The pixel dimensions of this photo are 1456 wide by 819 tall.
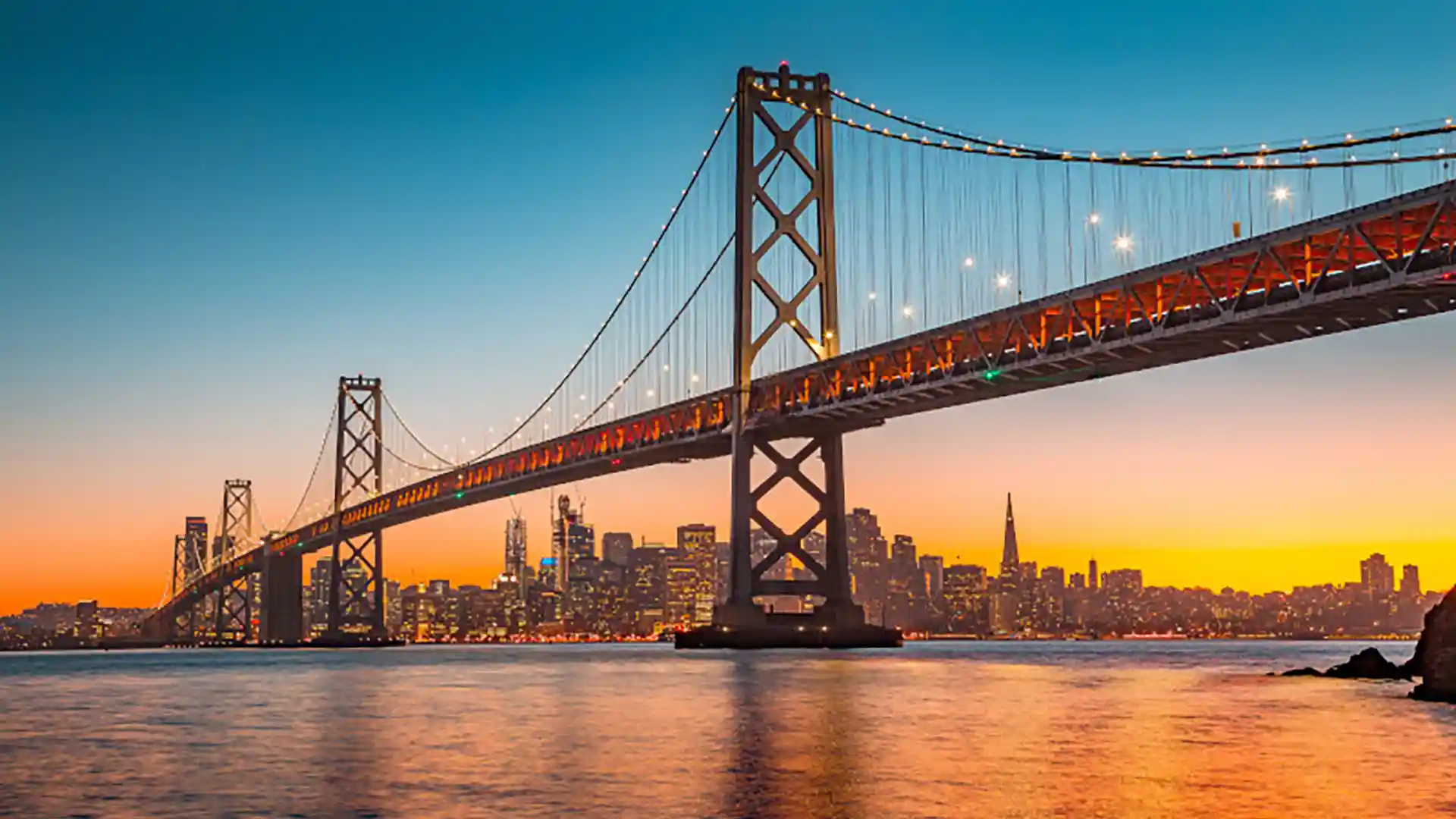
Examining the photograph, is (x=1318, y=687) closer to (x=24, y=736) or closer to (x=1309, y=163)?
(x=1309, y=163)

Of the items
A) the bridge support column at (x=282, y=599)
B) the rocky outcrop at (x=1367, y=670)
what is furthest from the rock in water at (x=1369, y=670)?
the bridge support column at (x=282, y=599)

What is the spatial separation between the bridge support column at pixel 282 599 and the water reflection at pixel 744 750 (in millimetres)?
75396

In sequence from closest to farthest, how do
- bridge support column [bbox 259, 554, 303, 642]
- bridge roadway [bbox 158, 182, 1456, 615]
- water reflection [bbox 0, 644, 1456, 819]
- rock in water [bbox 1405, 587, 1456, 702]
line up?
water reflection [bbox 0, 644, 1456, 819], rock in water [bbox 1405, 587, 1456, 702], bridge roadway [bbox 158, 182, 1456, 615], bridge support column [bbox 259, 554, 303, 642]

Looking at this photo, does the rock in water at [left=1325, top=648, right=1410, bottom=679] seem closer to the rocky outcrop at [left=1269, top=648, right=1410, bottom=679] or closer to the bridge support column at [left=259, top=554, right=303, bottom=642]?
the rocky outcrop at [left=1269, top=648, right=1410, bottom=679]

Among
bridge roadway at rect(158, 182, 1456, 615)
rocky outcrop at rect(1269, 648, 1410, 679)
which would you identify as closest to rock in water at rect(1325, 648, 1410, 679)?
rocky outcrop at rect(1269, 648, 1410, 679)

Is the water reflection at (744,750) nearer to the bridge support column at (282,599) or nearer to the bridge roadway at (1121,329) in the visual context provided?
the bridge roadway at (1121,329)

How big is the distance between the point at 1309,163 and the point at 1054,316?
11.6m

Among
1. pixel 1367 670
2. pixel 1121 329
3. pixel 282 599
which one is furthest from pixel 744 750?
pixel 282 599

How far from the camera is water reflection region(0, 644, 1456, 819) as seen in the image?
1867cm

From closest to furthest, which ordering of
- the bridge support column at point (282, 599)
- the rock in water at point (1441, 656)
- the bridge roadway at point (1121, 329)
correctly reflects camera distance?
the rock in water at point (1441, 656)
the bridge roadway at point (1121, 329)
the bridge support column at point (282, 599)

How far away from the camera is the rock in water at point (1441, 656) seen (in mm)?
33781

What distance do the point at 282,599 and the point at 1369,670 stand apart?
87.9 meters

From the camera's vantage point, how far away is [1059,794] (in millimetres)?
18891

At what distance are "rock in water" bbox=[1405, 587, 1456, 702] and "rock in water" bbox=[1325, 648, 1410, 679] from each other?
13.0m
